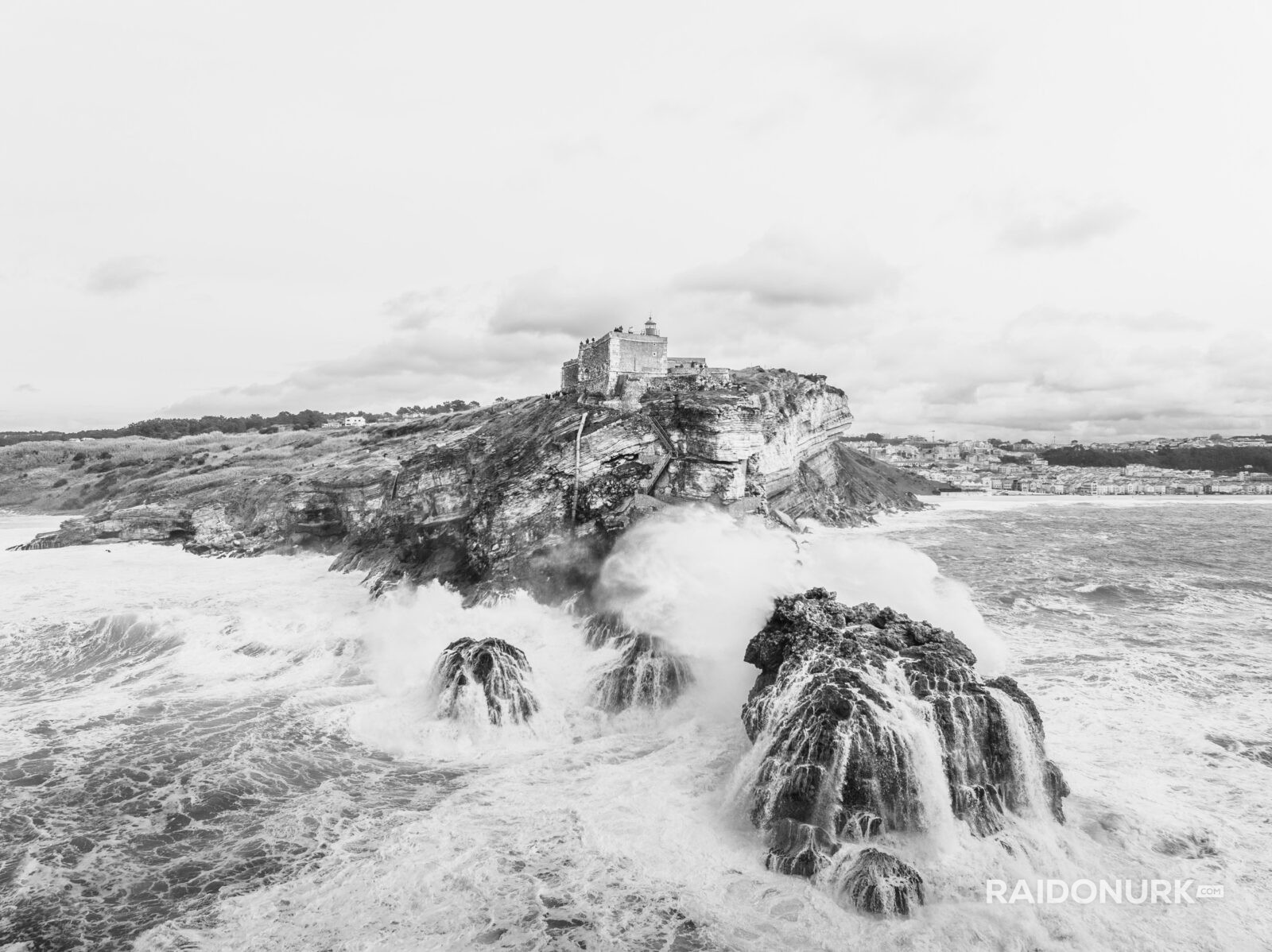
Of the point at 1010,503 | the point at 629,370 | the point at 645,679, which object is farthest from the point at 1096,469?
the point at 645,679

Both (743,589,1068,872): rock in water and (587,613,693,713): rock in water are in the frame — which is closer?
(743,589,1068,872): rock in water

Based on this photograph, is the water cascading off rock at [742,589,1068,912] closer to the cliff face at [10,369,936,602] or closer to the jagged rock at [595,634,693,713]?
the jagged rock at [595,634,693,713]

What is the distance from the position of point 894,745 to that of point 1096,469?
14772 cm

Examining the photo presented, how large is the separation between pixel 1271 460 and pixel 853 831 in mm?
149448

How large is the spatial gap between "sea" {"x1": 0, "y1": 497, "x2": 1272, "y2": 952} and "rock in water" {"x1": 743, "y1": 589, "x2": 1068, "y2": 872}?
43cm

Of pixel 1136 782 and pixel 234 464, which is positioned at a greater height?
pixel 234 464

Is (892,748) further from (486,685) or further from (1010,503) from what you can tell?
(1010,503)

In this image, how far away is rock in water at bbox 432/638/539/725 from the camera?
13141 millimetres

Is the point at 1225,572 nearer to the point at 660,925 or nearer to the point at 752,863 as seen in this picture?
the point at 752,863

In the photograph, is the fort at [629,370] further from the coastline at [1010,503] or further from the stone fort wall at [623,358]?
the coastline at [1010,503]

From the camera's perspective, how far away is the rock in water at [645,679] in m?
13.7

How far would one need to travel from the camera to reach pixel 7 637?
19.3 m

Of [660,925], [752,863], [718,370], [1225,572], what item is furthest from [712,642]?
[718,370]

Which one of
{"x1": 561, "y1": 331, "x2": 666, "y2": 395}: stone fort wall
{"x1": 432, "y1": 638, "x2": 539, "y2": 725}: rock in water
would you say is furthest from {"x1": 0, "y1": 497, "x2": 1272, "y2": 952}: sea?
{"x1": 561, "y1": 331, "x2": 666, "y2": 395}: stone fort wall
